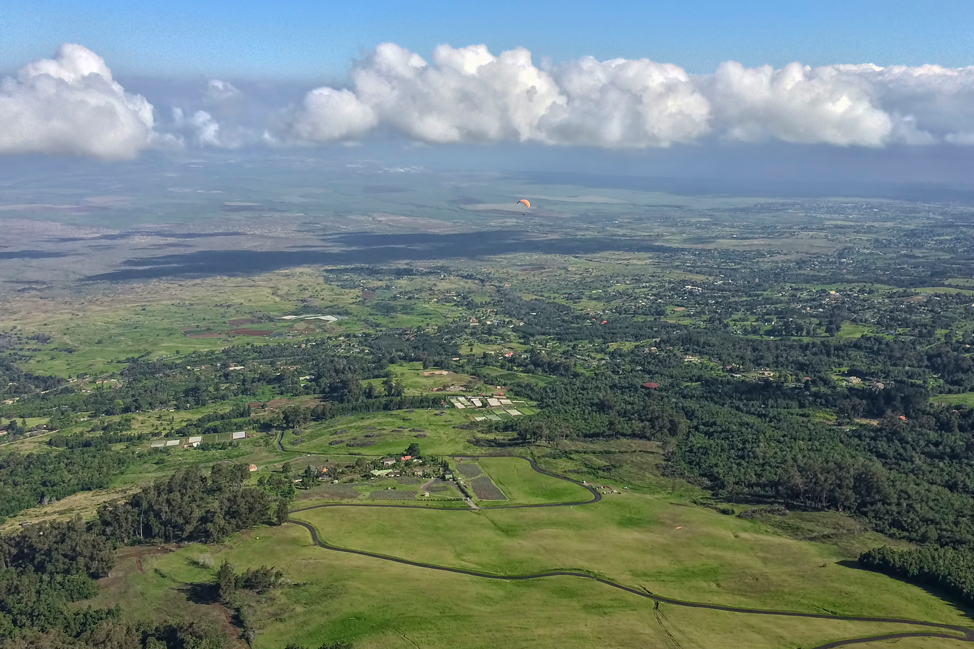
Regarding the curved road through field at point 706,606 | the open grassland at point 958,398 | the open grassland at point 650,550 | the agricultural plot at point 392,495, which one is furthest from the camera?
the open grassland at point 958,398

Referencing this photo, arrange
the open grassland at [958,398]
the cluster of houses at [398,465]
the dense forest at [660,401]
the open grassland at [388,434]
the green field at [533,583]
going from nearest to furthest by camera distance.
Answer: the green field at [533,583]
the dense forest at [660,401]
the cluster of houses at [398,465]
the open grassland at [388,434]
the open grassland at [958,398]

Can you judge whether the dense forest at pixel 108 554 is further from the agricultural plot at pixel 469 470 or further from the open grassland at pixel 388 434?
the agricultural plot at pixel 469 470

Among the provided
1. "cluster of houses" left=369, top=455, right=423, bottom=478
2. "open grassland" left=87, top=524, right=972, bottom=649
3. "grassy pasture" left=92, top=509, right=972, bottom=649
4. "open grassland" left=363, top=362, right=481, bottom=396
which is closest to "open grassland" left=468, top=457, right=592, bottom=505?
"cluster of houses" left=369, top=455, right=423, bottom=478

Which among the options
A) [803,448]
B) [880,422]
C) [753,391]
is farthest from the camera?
[753,391]

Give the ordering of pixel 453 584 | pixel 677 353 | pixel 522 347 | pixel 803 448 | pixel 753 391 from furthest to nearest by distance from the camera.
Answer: pixel 522 347 < pixel 677 353 < pixel 753 391 < pixel 803 448 < pixel 453 584

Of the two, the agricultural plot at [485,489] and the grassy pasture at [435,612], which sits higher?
the grassy pasture at [435,612]

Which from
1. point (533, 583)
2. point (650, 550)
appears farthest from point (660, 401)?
point (533, 583)

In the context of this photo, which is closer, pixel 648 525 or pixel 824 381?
pixel 648 525

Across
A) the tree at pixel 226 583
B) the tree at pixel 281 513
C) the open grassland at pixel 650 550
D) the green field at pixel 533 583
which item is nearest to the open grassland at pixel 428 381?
the open grassland at pixel 650 550

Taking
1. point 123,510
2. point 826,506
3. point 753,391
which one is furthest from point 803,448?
point 123,510

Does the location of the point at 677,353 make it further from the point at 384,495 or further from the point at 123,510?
the point at 123,510
